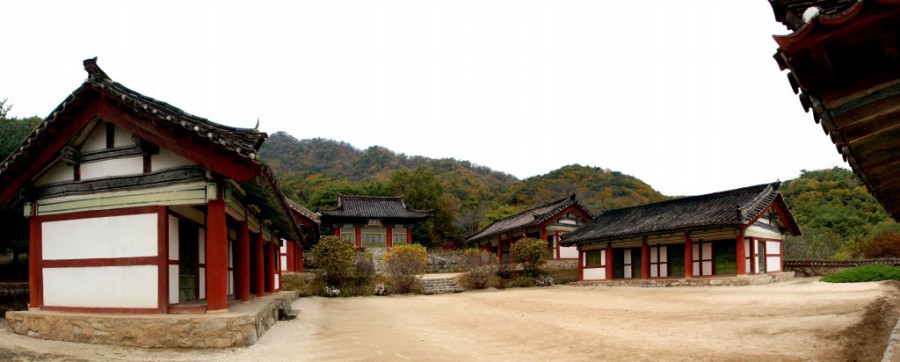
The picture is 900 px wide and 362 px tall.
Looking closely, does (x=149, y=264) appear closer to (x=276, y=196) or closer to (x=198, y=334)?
(x=198, y=334)

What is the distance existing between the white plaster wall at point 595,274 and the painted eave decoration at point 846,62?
27.1 meters

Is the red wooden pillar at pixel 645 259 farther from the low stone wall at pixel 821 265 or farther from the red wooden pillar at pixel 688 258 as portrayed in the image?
the low stone wall at pixel 821 265

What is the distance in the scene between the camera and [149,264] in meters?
9.95

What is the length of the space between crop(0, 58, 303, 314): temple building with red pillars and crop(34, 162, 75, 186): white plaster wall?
21 millimetres

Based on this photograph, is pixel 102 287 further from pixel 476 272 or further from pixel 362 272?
pixel 476 272

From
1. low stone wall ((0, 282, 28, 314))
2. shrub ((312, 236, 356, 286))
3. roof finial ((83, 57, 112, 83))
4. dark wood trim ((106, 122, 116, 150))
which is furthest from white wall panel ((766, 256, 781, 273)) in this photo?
low stone wall ((0, 282, 28, 314))

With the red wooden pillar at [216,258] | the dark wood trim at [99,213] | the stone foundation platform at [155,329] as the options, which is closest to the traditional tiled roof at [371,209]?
the dark wood trim at [99,213]

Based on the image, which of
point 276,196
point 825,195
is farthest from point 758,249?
point 825,195

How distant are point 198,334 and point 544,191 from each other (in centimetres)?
6216

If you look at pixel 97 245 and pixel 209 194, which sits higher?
pixel 209 194

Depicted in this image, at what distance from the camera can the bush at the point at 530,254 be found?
30.8 metres

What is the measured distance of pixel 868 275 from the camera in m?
22.1

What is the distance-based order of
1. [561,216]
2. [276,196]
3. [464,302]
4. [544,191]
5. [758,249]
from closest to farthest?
1. [276,196]
2. [464,302]
3. [758,249]
4. [561,216]
5. [544,191]

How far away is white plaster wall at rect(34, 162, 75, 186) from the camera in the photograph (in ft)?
35.3
